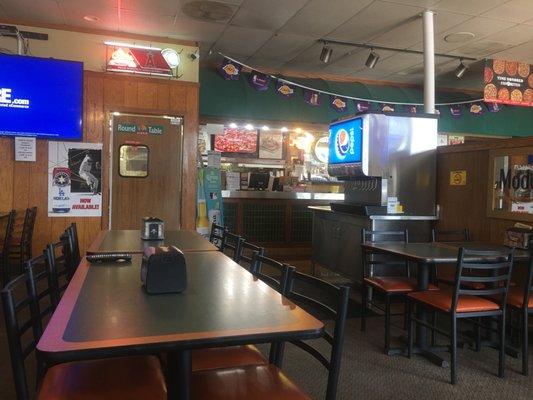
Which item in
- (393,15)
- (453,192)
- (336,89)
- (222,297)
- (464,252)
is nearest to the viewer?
(222,297)

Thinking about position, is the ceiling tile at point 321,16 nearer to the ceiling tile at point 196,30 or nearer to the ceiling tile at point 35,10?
the ceiling tile at point 196,30

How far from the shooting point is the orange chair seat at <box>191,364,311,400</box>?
1662 millimetres

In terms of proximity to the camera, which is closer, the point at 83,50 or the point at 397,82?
the point at 83,50

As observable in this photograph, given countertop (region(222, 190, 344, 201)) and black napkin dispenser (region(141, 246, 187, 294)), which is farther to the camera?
countertop (region(222, 190, 344, 201))

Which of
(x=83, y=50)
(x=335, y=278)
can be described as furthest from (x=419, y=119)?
(x=83, y=50)

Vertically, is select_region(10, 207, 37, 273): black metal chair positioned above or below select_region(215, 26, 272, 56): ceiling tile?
below

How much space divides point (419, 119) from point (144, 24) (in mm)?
3728

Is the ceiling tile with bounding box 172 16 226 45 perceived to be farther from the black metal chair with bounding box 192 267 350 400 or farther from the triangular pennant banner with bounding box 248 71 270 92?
the black metal chair with bounding box 192 267 350 400

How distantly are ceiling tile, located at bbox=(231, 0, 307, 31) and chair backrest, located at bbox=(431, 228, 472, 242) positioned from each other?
118 inches

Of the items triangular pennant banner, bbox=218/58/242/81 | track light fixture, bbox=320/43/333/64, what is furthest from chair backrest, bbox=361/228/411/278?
triangular pennant banner, bbox=218/58/242/81

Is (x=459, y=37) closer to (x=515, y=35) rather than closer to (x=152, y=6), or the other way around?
(x=515, y=35)

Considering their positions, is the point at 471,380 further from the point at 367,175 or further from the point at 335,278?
the point at 335,278

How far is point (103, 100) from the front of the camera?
239 inches

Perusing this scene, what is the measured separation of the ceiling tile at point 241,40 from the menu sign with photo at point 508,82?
3281 millimetres
